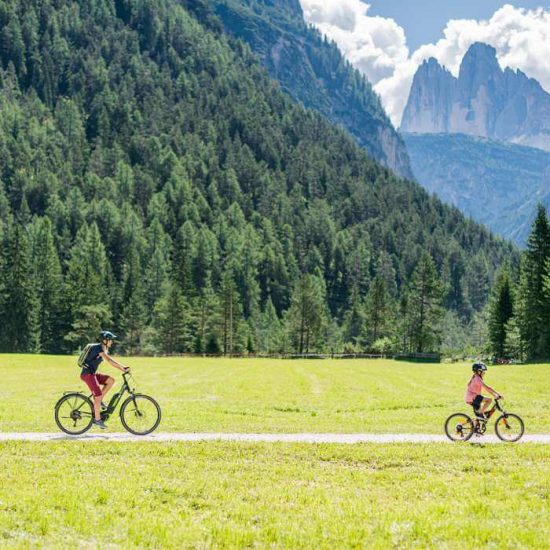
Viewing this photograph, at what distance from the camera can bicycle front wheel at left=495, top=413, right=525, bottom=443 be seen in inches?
722

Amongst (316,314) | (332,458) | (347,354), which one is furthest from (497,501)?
(316,314)

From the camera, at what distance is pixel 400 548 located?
9352 mm

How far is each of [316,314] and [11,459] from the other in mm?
98275

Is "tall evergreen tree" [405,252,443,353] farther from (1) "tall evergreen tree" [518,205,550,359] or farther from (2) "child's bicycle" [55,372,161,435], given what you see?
(2) "child's bicycle" [55,372,161,435]

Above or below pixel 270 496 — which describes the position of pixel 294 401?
above

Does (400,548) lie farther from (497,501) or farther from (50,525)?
(50,525)

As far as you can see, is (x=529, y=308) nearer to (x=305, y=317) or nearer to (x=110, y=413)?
(x=305, y=317)

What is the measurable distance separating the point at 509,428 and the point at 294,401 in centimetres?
1470

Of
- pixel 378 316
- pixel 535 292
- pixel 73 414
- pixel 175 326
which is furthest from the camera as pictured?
pixel 378 316

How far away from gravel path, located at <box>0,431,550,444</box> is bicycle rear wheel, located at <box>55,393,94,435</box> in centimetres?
29

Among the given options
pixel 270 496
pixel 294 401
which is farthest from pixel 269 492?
pixel 294 401

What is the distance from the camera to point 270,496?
461 inches

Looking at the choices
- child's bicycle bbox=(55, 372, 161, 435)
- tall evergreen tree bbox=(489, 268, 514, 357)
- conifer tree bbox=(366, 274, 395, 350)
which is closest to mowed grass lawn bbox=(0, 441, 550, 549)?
child's bicycle bbox=(55, 372, 161, 435)

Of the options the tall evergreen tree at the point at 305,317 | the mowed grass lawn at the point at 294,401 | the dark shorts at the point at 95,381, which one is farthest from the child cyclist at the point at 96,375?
the tall evergreen tree at the point at 305,317
